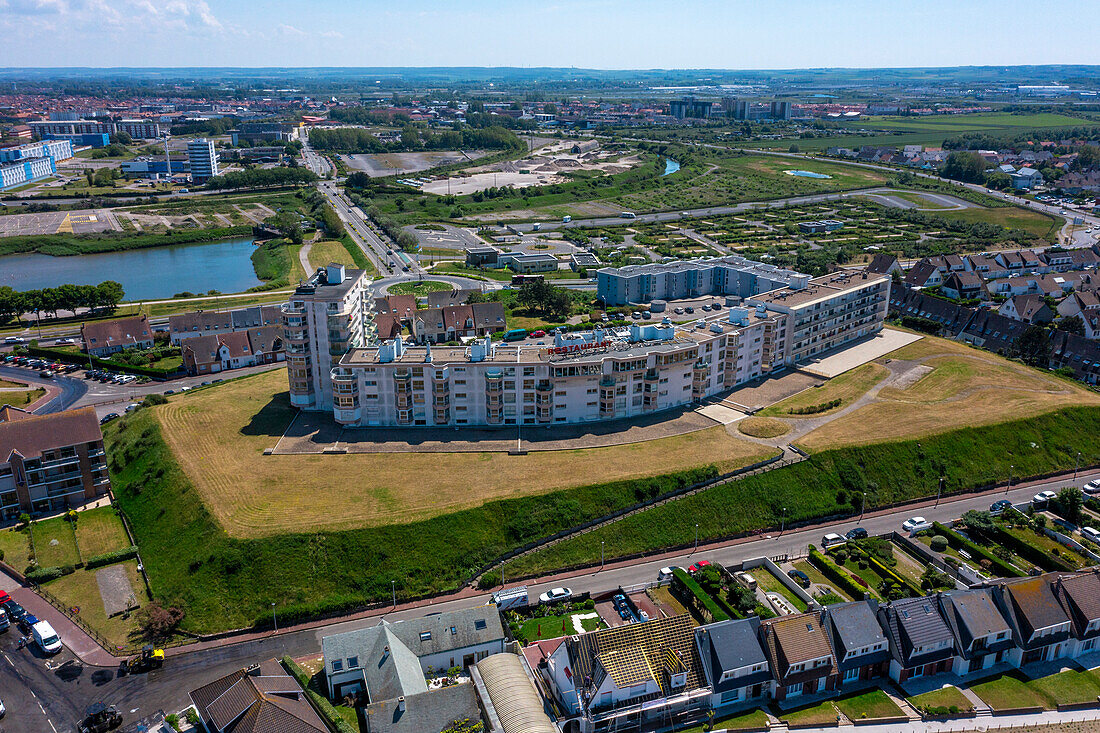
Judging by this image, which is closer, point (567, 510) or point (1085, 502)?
point (567, 510)

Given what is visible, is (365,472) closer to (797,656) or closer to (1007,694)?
(797,656)

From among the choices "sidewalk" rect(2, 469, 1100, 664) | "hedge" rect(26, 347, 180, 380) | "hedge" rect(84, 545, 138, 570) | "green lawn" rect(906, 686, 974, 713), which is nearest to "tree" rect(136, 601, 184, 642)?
"sidewalk" rect(2, 469, 1100, 664)

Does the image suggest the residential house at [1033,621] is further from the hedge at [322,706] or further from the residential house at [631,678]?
the hedge at [322,706]

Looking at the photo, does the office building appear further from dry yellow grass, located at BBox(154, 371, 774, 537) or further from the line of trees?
the line of trees

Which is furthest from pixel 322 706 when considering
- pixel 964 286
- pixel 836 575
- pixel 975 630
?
pixel 964 286

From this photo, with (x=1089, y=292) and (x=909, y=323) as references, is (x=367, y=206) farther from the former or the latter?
(x=1089, y=292)

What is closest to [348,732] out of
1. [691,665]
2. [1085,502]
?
[691,665]

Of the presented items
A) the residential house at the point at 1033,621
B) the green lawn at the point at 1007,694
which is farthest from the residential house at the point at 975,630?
the green lawn at the point at 1007,694
